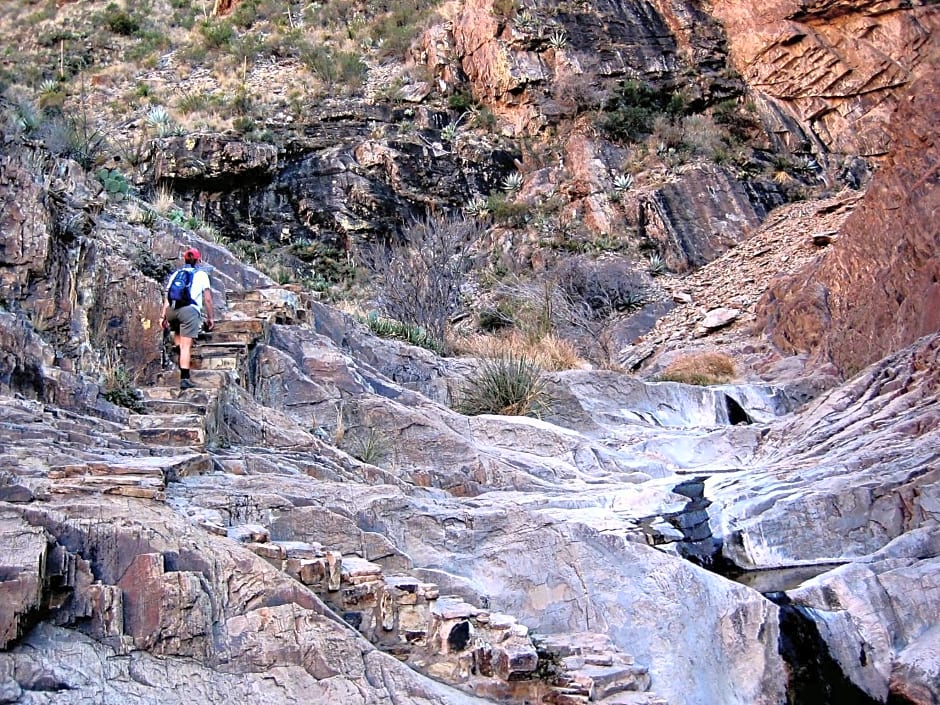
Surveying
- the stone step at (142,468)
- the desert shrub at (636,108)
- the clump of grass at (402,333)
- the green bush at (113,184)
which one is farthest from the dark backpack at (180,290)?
the desert shrub at (636,108)

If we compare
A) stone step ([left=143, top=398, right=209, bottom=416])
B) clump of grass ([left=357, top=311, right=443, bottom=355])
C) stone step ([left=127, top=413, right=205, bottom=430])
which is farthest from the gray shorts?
clump of grass ([left=357, top=311, right=443, bottom=355])

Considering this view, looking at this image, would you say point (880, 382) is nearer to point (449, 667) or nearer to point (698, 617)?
point (698, 617)

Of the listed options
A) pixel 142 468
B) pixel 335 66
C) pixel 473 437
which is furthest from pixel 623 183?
pixel 142 468

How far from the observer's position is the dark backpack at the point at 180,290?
9.07 metres

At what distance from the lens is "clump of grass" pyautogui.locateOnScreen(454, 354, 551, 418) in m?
12.1

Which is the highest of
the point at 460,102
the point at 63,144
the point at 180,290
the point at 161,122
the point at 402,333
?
the point at 460,102

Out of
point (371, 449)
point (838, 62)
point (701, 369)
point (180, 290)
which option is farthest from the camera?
point (838, 62)

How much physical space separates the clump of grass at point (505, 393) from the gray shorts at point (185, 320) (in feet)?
13.1

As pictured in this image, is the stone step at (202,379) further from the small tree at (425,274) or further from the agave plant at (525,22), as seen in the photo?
the agave plant at (525,22)

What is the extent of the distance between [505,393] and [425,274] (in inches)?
293

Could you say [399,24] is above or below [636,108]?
above

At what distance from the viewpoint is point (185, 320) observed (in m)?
8.98

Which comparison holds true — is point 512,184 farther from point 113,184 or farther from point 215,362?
point 215,362

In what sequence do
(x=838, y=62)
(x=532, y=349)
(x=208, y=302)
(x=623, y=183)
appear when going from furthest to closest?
(x=838, y=62), (x=623, y=183), (x=532, y=349), (x=208, y=302)
